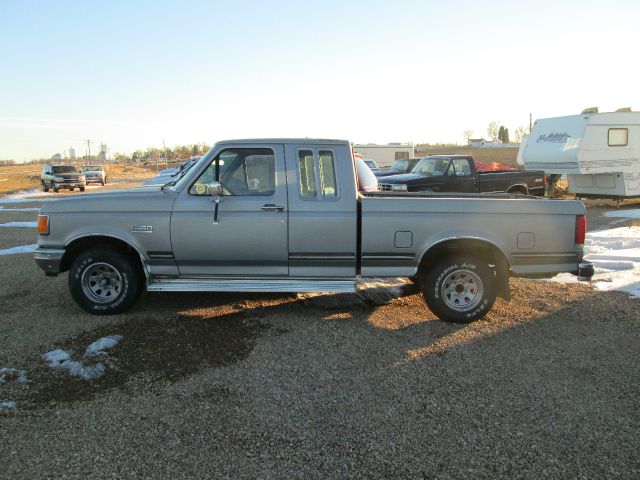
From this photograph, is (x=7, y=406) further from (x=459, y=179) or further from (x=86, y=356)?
(x=459, y=179)

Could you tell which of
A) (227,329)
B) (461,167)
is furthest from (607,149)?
(227,329)

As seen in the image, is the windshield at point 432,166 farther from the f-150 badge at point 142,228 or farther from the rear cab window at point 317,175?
the f-150 badge at point 142,228

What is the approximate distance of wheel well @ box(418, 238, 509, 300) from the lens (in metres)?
5.30

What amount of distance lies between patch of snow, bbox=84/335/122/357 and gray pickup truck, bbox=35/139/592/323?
30.2 inches

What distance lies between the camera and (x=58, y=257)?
17.9 feet

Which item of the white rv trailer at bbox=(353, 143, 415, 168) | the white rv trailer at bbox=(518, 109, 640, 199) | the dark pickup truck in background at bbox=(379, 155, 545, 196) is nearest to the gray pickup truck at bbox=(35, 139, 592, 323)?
the dark pickup truck in background at bbox=(379, 155, 545, 196)

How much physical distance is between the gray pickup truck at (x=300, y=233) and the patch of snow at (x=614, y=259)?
6.94 feet

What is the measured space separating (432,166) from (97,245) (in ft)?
34.9

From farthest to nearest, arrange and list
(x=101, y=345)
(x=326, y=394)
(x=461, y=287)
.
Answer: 1. (x=461, y=287)
2. (x=101, y=345)
3. (x=326, y=394)

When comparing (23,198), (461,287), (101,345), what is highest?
(23,198)

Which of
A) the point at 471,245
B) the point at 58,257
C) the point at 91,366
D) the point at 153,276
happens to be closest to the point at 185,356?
the point at 91,366

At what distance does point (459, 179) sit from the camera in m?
13.6

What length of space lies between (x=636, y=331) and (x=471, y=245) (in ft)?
6.38

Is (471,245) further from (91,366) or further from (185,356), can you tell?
(91,366)
